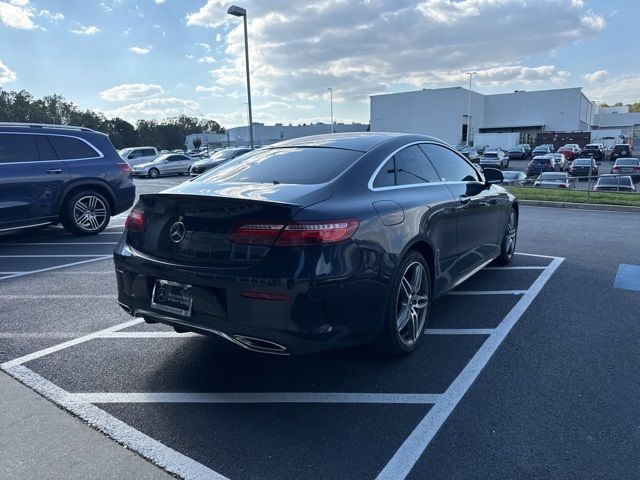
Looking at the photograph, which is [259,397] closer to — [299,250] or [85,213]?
[299,250]

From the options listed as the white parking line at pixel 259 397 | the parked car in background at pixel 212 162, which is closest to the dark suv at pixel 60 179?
the white parking line at pixel 259 397

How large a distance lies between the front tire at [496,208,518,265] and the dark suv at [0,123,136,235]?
22.4 feet

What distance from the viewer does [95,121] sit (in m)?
89.8

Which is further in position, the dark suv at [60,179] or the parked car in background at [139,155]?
the parked car in background at [139,155]

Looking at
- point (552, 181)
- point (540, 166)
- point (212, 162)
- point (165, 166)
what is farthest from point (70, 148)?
point (540, 166)

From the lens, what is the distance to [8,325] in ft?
14.7

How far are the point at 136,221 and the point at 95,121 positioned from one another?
97.1m

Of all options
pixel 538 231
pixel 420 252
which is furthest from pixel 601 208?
pixel 420 252

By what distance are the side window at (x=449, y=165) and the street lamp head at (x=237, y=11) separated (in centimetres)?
1467

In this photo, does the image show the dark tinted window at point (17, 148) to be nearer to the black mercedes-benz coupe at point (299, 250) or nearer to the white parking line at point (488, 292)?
the black mercedes-benz coupe at point (299, 250)

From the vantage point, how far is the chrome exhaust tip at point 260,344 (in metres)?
2.91

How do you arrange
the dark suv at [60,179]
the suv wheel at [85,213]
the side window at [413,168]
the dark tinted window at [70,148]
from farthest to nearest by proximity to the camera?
the suv wheel at [85,213], the dark tinted window at [70,148], the dark suv at [60,179], the side window at [413,168]

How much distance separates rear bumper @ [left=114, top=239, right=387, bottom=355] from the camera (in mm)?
2838

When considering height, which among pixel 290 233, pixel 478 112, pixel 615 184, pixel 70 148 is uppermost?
pixel 478 112
